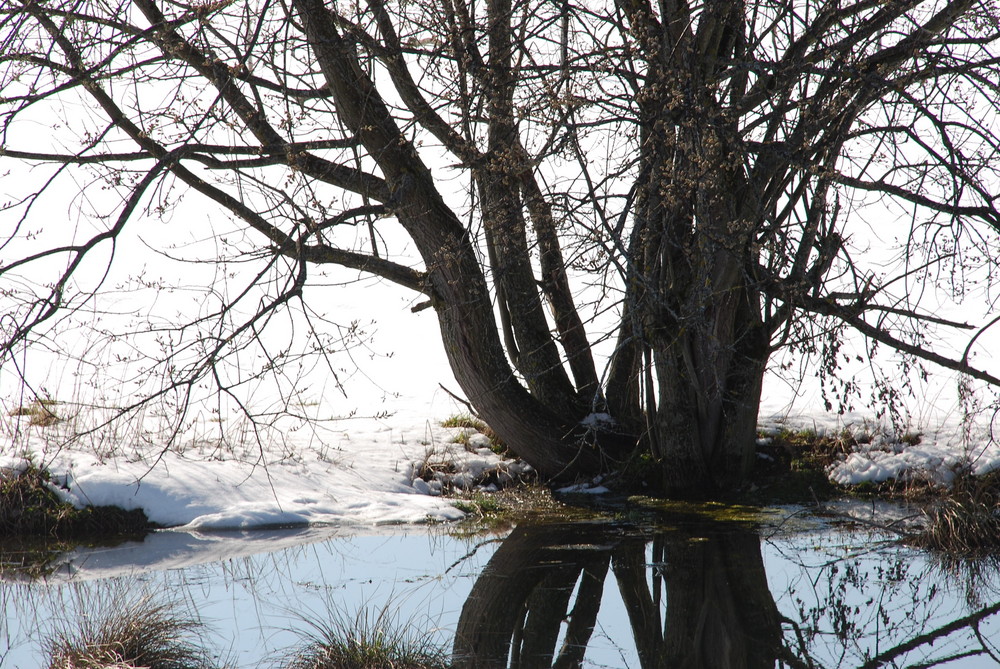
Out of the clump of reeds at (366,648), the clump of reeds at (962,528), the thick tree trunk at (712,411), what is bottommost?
the clump of reeds at (366,648)

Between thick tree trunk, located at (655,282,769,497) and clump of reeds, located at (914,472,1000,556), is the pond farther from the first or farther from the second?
thick tree trunk, located at (655,282,769,497)

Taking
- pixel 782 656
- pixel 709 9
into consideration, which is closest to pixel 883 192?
pixel 709 9

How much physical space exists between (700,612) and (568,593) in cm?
80

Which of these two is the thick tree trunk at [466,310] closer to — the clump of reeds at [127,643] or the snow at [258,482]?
the snow at [258,482]

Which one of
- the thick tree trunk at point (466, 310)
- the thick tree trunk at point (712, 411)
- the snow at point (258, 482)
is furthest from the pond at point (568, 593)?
the thick tree trunk at point (466, 310)

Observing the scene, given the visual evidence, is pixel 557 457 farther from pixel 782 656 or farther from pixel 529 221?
pixel 782 656

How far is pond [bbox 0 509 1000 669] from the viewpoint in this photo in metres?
4.17

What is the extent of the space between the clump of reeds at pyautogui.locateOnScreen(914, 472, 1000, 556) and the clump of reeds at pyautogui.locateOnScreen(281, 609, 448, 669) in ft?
11.9

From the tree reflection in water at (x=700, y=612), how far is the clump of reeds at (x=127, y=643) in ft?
4.49

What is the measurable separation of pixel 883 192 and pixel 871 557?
2.57 meters

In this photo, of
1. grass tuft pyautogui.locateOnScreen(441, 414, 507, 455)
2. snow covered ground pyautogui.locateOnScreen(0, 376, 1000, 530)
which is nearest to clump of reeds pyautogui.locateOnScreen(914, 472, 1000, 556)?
snow covered ground pyautogui.locateOnScreen(0, 376, 1000, 530)

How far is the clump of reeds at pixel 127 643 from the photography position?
3.90 meters

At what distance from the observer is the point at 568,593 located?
5.02 meters

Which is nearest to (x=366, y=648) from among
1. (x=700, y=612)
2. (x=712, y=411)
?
(x=700, y=612)
